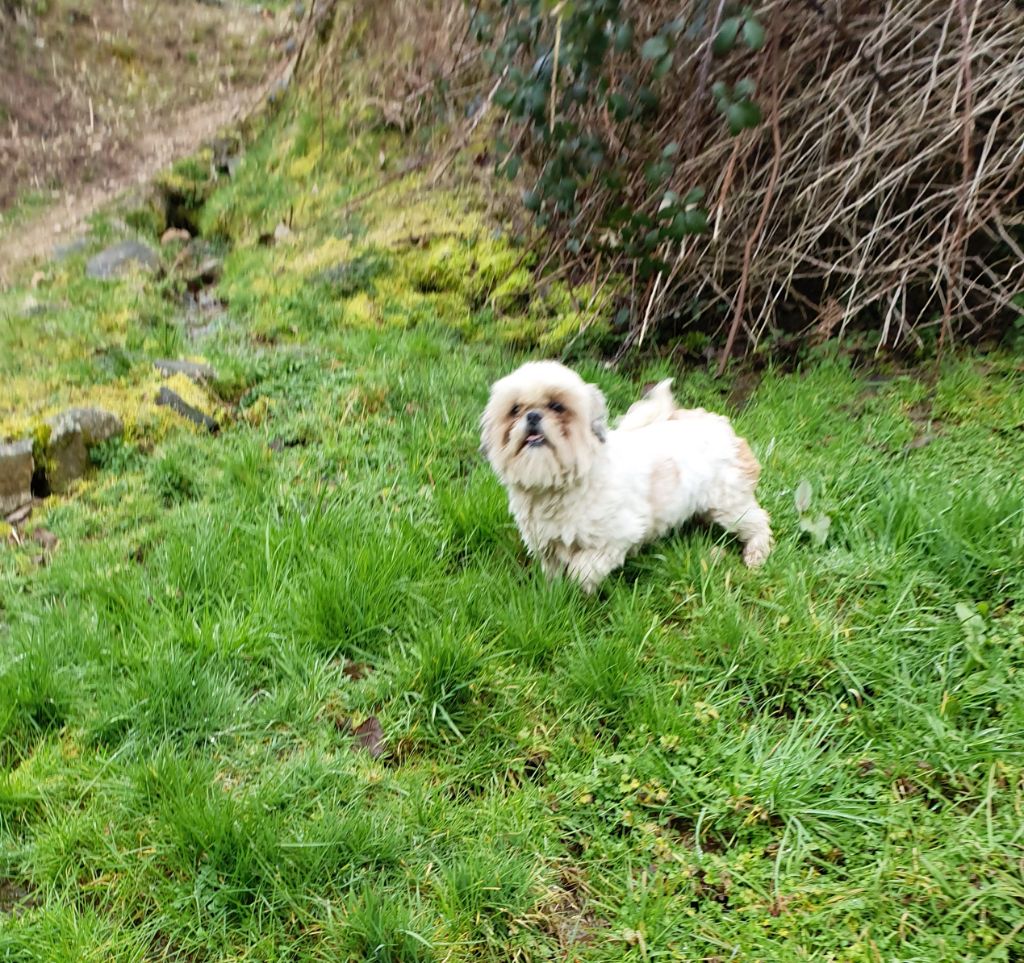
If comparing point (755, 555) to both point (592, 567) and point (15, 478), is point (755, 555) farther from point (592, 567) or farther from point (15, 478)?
point (15, 478)

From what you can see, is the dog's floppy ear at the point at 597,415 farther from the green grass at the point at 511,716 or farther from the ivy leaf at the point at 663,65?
the ivy leaf at the point at 663,65

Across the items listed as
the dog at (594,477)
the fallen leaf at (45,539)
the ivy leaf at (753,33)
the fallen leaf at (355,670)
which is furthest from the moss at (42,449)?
the ivy leaf at (753,33)

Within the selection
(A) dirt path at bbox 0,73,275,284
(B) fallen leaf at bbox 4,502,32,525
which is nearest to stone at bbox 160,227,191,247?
(A) dirt path at bbox 0,73,275,284

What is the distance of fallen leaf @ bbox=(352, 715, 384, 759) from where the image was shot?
2602mm

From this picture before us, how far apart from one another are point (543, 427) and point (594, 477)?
353 millimetres

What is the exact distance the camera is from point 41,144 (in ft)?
33.2

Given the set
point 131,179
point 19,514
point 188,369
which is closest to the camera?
point 19,514

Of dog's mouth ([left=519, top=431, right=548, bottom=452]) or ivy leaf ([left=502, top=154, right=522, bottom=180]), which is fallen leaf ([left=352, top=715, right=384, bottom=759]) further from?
ivy leaf ([left=502, top=154, right=522, bottom=180])

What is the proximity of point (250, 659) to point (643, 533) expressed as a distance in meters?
1.67

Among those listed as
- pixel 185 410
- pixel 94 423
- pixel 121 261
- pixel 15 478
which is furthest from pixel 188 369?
pixel 121 261

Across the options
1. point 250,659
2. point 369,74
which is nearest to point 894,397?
point 250,659

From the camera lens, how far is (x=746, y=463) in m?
3.40

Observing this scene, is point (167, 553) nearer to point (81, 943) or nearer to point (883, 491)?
point (81, 943)

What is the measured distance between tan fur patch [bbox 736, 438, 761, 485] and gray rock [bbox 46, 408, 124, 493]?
3565mm
